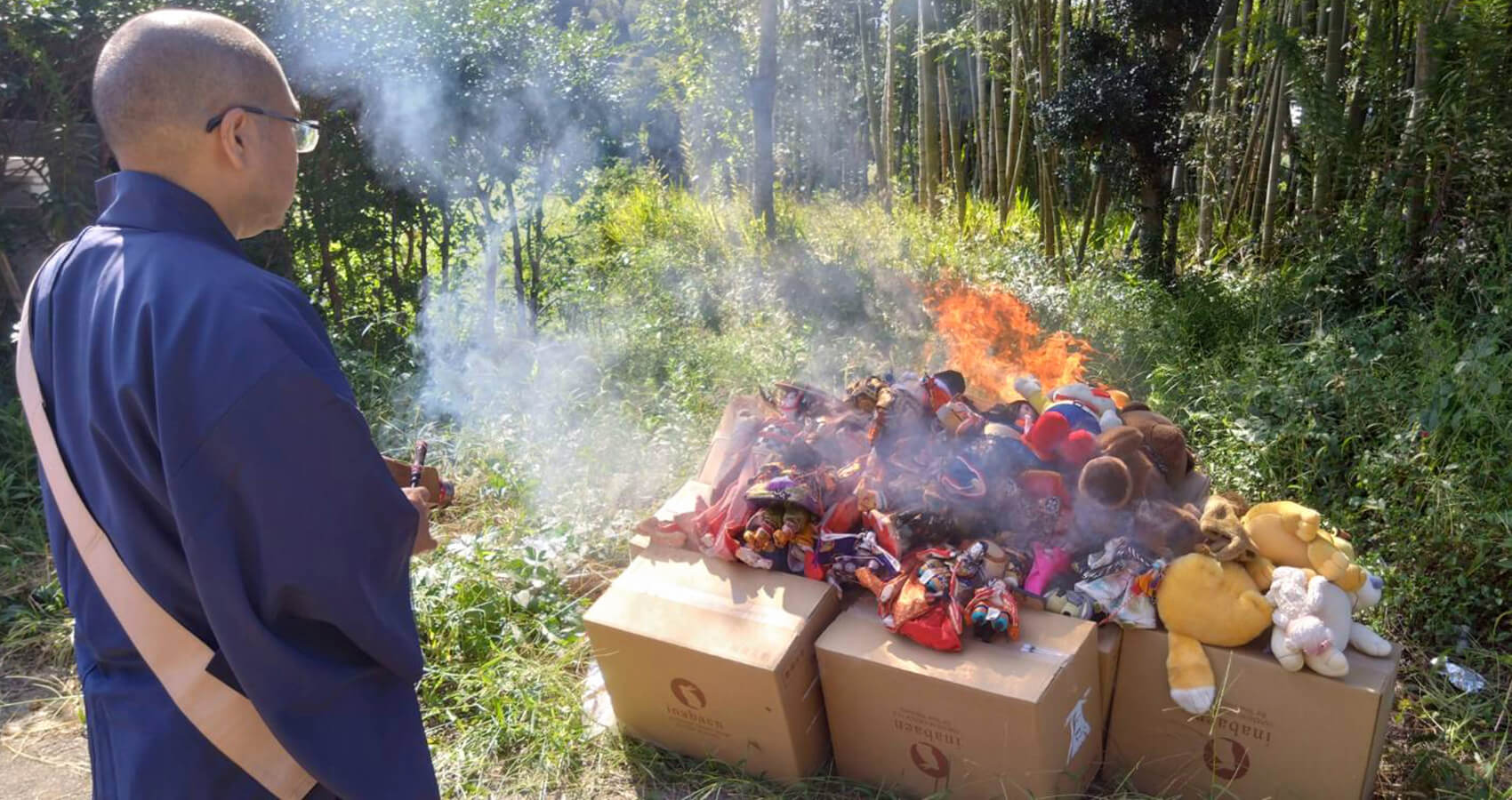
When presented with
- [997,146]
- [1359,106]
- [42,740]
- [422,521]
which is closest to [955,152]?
[997,146]

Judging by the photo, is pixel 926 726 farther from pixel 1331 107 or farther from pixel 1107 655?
pixel 1331 107

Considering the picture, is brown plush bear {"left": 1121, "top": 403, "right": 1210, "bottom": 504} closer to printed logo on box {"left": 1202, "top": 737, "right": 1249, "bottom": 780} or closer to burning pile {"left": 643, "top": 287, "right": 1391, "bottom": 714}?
burning pile {"left": 643, "top": 287, "right": 1391, "bottom": 714}

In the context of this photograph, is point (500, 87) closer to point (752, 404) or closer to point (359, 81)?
point (359, 81)

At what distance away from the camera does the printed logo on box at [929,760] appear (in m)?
2.49

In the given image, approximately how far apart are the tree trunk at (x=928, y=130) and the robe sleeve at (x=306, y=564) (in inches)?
299

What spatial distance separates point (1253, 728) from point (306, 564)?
224 centimetres

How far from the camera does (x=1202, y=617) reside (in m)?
2.43

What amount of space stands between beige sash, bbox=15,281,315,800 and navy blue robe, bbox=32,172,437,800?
21 millimetres

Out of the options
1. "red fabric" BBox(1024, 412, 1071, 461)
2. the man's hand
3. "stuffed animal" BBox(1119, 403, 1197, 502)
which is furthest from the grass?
the man's hand

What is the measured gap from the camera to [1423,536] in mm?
3180

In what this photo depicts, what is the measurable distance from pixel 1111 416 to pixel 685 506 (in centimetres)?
147

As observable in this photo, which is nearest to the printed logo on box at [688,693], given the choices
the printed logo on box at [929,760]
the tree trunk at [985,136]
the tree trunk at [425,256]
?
the printed logo on box at [929,760]

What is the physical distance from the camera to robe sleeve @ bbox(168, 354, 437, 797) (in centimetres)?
131

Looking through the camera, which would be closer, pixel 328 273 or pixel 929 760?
pixel 929 760
